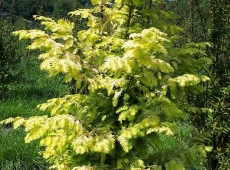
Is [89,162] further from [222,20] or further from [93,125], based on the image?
[222,20]

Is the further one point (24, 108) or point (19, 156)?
point (24, 108)

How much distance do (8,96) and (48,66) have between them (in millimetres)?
8455

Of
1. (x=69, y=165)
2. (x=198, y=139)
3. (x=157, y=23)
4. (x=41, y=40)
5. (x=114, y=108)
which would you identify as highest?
(x=157, y=23)

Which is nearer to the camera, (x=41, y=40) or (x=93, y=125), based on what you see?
(x=41, y=40)

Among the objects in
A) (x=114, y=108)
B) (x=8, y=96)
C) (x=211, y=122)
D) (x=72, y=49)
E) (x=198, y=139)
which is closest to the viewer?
(x=72, y=49)

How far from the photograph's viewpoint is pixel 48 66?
348cm

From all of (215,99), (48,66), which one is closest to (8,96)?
(215,99)

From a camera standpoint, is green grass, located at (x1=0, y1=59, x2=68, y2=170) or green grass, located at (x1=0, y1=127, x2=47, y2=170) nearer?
green grass, located at (x1=0, y1=127, x2=47, y2=170)

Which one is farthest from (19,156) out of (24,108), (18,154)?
(24,108)

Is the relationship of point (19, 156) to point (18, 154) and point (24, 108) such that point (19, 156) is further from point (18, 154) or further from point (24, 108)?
point (24, 108)

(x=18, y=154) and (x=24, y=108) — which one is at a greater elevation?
(x=24, y=108)

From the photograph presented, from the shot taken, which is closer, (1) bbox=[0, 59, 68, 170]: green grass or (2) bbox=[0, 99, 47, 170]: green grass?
(2) bbox=[0, 99, 47, 170]: green grass

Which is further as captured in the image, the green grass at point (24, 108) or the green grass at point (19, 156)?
the green grass at point (24, 108)

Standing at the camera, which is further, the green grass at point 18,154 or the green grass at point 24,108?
the green grass at point 24,108
